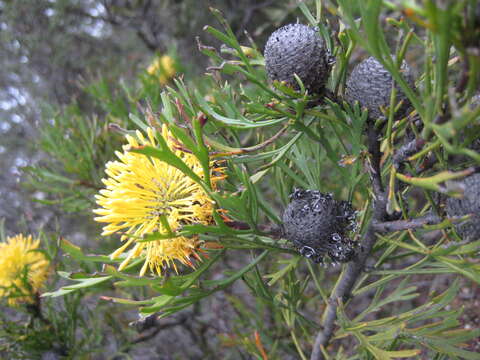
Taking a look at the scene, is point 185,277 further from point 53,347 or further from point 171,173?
point 53,347

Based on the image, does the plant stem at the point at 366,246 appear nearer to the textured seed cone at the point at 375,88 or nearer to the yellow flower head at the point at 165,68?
the textured seed cone at the point at 375,88

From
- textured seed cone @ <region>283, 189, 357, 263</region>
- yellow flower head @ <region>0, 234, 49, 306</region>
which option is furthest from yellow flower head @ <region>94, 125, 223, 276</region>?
yellow flower head @ <region>0, 234, 49, 306</region>

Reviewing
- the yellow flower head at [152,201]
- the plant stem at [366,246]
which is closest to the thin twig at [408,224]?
the plant stem at [366,246]

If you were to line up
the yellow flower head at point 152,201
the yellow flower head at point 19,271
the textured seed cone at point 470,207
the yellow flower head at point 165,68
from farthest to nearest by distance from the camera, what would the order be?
the yellow flower head at point 165,68
the yellow flower head at point 19,271
the yellow flower head at point 152,201
the textured seed cone at point 470,207

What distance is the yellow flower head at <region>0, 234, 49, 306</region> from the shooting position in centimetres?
103

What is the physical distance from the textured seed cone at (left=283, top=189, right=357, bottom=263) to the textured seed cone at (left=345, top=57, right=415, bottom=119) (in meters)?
0.17

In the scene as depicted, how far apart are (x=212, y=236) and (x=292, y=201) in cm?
16

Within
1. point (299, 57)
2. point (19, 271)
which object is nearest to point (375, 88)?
point (299, 57)

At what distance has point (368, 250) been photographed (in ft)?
2.40

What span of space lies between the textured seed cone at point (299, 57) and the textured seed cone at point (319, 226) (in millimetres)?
191

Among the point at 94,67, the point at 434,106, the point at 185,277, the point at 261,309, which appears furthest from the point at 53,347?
the point at 94,67

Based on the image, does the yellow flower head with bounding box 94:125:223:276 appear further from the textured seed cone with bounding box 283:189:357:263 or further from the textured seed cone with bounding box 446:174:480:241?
the textured seed cone with bounding box 446:174:480:241

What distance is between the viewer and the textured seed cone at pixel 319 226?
634 mm

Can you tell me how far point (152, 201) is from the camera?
1.98 feet
